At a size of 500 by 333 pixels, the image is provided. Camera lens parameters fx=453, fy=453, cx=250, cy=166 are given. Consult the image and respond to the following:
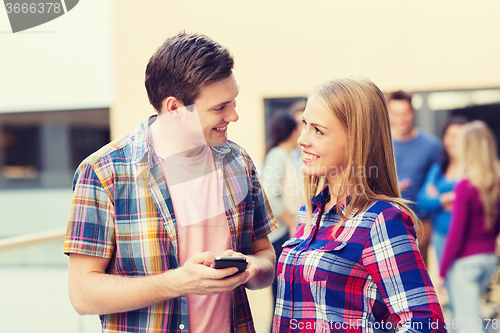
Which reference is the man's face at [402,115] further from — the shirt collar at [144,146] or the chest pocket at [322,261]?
the chest pocket at [322,261]

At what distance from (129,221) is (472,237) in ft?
8.65

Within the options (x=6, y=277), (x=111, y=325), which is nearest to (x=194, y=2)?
(x=6, y=277)

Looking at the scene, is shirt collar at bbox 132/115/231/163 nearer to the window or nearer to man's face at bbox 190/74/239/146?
man's face at bbox 190/74/239/146

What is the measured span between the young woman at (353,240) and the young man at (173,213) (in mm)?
191

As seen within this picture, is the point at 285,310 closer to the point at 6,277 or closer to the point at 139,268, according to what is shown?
the point at 139,268

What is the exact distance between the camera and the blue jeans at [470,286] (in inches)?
124

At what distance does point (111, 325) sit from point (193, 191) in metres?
0.50

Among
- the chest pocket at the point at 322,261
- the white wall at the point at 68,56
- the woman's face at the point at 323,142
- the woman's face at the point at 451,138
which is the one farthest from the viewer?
the white wall at the point at 68,56

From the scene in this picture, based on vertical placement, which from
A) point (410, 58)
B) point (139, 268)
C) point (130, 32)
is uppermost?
point (130, 32)

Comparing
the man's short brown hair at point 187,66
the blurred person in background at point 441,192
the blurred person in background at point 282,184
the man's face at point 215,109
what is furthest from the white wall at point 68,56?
the blurred person in background at point 441,192

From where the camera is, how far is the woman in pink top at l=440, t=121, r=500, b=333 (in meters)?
3.15

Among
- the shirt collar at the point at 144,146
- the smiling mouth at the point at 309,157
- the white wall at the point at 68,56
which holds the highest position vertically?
the white wall at the point at 68,56

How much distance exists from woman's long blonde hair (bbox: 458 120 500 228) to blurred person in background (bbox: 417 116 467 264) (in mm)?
220

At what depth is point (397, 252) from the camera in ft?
4.01
